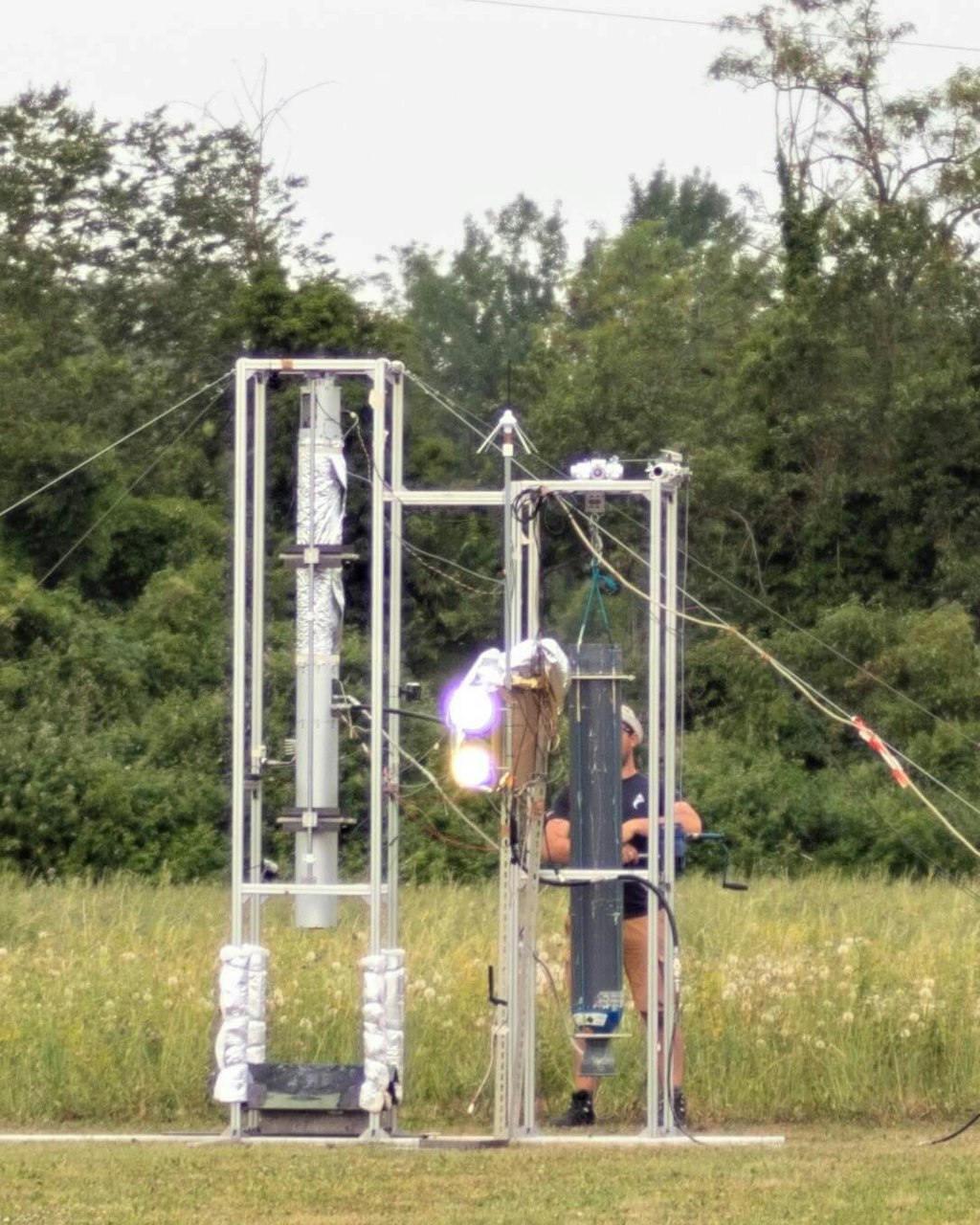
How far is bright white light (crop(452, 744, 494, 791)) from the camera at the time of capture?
820cm

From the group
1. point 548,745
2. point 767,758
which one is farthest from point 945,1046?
point 767,758

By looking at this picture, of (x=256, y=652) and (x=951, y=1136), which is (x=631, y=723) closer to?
(x=256, y=652)

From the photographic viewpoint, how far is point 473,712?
8227mm

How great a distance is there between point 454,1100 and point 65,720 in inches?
764

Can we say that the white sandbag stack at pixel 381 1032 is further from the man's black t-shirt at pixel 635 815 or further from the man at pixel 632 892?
the man's black t-shirt at pixel 635 815

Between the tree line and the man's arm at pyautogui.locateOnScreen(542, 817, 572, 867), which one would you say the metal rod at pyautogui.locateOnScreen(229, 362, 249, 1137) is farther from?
the tree line

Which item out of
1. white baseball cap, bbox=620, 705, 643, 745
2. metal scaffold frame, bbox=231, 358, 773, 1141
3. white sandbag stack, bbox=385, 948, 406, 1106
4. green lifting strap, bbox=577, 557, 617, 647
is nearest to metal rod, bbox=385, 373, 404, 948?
metal scaffold frame, bbox=231, 358, 773, 1141

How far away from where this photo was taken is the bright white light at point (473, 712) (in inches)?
324

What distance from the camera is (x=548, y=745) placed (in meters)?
8.37

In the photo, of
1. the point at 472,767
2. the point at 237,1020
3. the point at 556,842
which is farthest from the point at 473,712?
the point at 237,1020

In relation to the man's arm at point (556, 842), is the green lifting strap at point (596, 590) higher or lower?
higher

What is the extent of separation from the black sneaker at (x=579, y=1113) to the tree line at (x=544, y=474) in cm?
1144

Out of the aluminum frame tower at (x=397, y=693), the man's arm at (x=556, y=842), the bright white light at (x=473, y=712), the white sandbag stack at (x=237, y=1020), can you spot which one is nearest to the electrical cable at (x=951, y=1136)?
the aluminum frame tower at (x=397, y=693)

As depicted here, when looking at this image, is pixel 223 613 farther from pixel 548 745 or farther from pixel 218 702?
pixel 548 745
